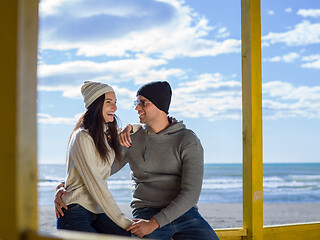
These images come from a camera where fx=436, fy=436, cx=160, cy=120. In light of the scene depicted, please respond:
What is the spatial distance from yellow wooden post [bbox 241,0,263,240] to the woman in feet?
3.15

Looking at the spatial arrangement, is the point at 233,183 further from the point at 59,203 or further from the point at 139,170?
the point at 59,203

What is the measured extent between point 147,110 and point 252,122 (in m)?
0.76

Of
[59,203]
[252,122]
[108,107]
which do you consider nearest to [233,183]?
[252,122]

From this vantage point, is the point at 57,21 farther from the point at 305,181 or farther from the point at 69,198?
the point at 69,198

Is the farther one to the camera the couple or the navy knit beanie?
the navy knit beanie

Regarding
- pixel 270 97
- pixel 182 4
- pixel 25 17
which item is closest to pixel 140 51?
pixel 182 4

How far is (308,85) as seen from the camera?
2038 cm

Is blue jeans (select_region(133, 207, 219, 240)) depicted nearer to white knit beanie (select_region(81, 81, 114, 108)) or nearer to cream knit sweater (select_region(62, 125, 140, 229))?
cream knit sweater (select_region(62, 125, 140, 229))

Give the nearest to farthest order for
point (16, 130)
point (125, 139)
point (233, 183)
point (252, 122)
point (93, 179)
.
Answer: point (16, 130) → point (93, 179) → point (125, 139) → point (252, 122) → point (233, 183)

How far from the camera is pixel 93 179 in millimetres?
2354

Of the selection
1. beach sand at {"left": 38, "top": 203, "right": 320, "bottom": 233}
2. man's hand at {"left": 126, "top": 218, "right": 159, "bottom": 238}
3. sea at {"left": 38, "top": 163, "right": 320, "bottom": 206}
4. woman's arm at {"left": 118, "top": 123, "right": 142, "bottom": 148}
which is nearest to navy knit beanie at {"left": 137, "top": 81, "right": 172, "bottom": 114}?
woman's arm at {"left": 118, "top": 123, "right": 142, "bottom": 148}

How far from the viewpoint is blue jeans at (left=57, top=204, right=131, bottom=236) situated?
A: 2354 millimetres

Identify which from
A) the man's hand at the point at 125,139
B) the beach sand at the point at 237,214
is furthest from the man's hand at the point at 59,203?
the beach sand at the point at 237,214

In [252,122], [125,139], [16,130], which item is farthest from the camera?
[252,122]
